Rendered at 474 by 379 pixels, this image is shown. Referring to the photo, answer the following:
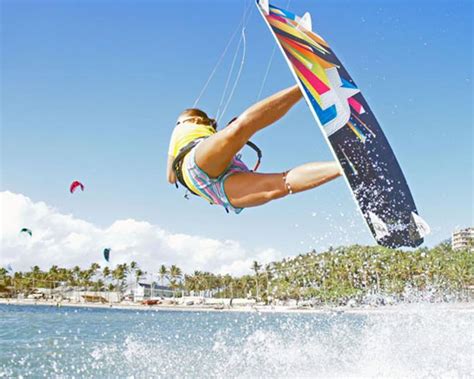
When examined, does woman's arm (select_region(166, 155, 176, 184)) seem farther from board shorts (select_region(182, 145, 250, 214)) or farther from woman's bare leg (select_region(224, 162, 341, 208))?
woman's bare leg (select_region(224, 162, 341, 208))

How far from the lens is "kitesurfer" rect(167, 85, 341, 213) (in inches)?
135

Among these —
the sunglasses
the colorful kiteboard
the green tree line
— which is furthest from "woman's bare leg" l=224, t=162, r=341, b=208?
the green tree line

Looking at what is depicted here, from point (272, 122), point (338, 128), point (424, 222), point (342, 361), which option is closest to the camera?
point (272, 122)

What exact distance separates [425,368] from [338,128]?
111 inches

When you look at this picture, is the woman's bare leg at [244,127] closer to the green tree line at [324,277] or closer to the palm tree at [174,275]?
the green tree line at [324,277]

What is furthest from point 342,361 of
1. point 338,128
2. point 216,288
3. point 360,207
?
point 216,288

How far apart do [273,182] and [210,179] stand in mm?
515

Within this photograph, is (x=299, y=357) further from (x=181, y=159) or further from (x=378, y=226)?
(x=181, y=159)

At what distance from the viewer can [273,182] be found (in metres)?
3.61

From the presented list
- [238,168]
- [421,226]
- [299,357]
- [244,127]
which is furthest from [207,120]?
[299,357]

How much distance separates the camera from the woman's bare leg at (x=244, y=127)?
3395 millimetres

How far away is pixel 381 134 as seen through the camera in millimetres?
4789

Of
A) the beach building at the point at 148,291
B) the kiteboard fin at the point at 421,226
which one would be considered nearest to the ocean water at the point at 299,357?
the kiteboard fin at the point at 421,226

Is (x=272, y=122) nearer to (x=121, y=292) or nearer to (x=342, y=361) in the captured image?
(x=342, y=361)
